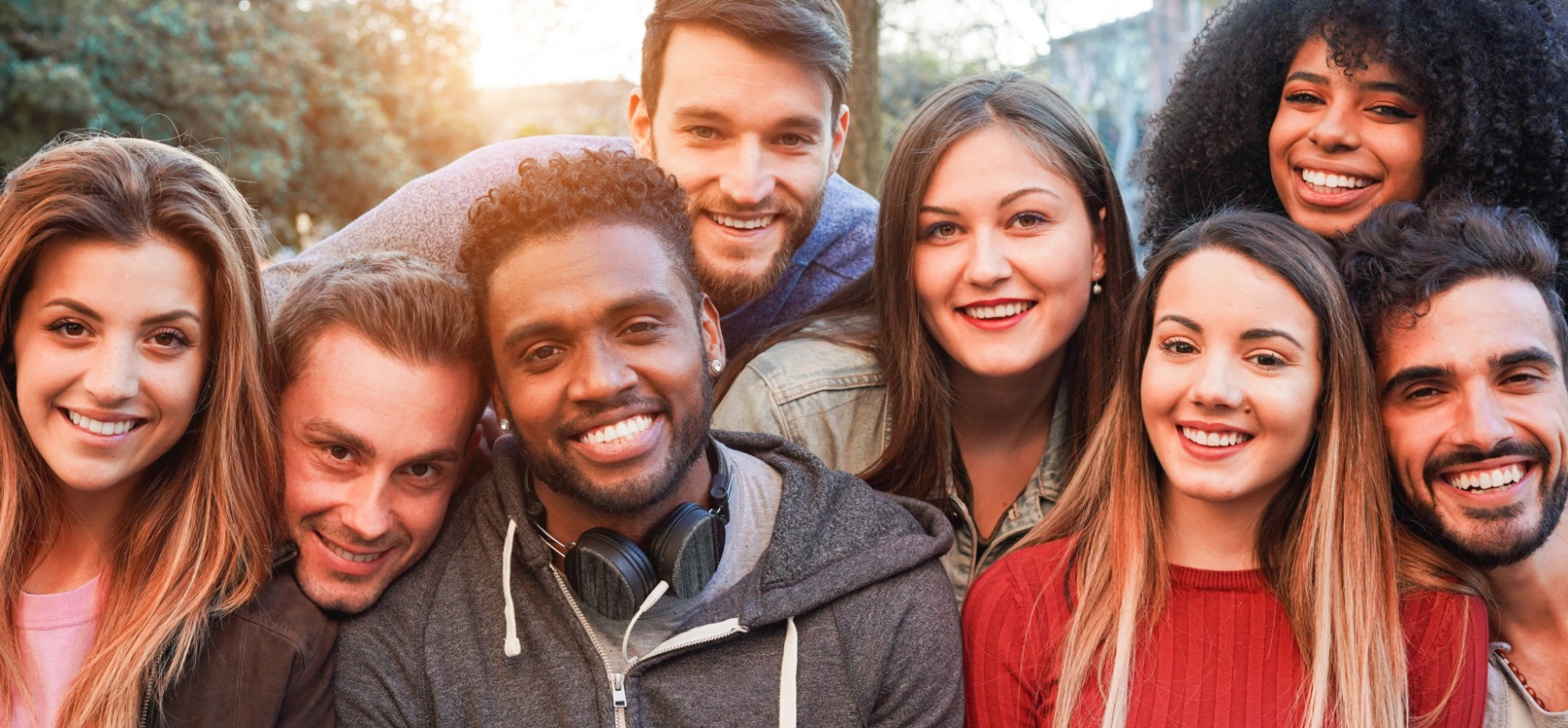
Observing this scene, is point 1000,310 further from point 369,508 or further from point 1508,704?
point 369,508

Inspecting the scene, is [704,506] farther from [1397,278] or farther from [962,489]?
[1397,278]

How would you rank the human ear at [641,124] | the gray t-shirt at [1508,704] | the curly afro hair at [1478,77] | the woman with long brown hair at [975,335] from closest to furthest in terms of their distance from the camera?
1. the gray t-shirt at [1508,704]
2. the curly afro hair at [1478,77]
3. the woman with long brown hair at [975,335]
4. the human ear at [641,124]

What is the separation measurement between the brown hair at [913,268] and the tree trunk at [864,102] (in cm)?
213

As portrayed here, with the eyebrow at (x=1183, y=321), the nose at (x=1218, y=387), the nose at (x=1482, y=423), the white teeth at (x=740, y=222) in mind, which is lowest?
the nose at (x=1482, y=423)

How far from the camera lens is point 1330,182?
3648mm

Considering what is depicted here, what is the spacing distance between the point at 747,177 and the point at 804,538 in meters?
1.38

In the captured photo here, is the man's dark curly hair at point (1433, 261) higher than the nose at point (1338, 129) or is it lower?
lower

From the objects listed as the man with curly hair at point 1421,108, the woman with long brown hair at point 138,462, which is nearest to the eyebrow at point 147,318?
the woman with long brown hair at point 138,462

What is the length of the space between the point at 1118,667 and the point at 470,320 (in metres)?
1.87

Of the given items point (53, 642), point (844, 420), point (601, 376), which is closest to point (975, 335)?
point (844, 420)

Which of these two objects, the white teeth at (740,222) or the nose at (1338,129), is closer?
the nose at (1338,129)

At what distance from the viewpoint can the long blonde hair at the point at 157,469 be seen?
279 cm

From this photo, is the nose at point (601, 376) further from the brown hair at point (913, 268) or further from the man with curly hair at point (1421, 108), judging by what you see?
the man with curly hair at point (1421, 108)

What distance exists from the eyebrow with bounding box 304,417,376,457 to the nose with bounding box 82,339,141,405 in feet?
1.35
